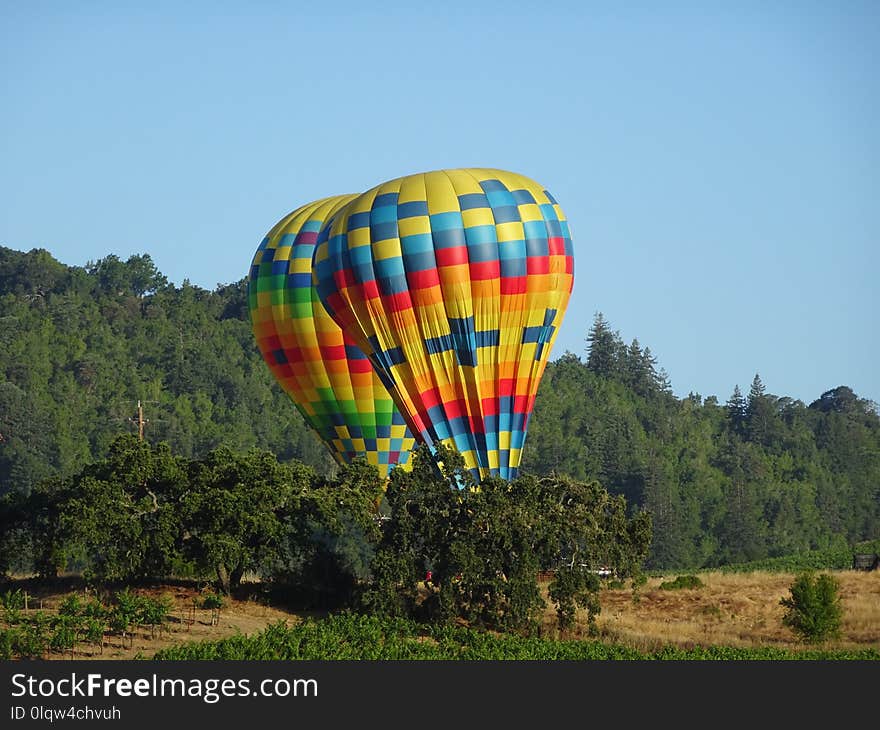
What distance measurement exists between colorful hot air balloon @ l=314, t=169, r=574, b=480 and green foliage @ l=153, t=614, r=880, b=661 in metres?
11.3

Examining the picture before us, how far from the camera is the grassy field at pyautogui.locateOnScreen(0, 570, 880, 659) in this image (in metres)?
46.2

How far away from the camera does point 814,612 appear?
5103cm

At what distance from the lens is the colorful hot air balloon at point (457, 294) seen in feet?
190

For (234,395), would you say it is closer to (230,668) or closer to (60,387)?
(60,387)

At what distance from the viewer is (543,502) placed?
5206cm

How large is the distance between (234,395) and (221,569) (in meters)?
118

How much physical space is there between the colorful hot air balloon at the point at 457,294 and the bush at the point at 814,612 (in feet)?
40.1

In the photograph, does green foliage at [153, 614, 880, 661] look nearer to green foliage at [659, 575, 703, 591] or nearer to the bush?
the bush

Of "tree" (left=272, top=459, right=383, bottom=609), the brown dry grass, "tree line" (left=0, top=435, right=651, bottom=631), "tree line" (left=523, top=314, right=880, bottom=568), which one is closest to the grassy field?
the brown dry grass

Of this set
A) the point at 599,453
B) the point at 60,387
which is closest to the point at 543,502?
the point at 599,453

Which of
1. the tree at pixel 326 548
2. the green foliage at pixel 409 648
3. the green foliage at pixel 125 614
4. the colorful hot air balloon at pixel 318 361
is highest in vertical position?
the colorful hot air balloon at pixel 318 361

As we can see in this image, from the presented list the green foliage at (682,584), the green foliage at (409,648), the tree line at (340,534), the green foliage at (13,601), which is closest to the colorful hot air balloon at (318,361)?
the green foliage at (682,584)

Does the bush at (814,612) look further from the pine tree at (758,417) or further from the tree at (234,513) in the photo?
the pine tree at (758,417)

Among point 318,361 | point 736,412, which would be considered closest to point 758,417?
point 736,412
